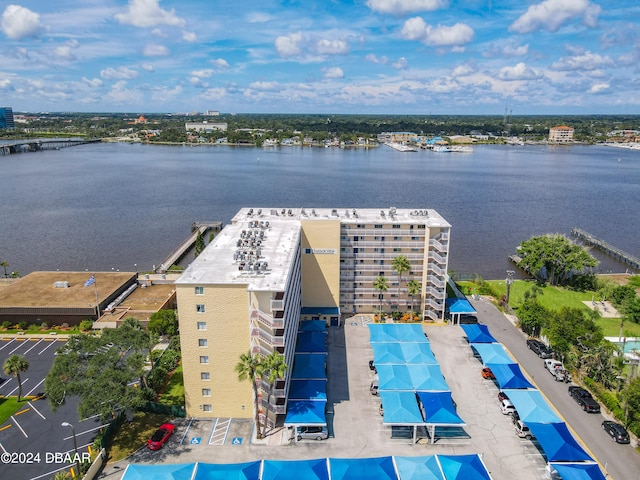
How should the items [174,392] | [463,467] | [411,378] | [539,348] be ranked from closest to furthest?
[463,467] → [411,378] → [174,392] → [539,348]

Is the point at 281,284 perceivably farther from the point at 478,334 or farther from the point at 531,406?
the point at 478,334

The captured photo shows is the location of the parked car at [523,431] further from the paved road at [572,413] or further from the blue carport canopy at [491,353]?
the blue carport canopy at [491,353]

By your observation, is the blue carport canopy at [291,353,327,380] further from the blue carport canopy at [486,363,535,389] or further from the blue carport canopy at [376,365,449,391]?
the blue carport canopy at [486,363,535,389]

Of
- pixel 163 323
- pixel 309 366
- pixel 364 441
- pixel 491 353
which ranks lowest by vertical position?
pixel 364 441

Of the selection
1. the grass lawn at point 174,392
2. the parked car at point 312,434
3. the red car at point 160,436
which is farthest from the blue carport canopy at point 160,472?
the grass lawn at point 174,392

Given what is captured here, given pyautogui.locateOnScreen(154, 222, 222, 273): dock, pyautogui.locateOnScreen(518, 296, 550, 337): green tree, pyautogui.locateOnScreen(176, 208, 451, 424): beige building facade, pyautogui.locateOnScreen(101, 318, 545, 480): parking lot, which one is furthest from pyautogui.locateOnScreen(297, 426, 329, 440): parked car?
pyautogui.locateOnScreen(154, 222, 222, 273): dock

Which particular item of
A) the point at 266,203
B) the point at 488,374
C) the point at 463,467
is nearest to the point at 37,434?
the point at 463,467
